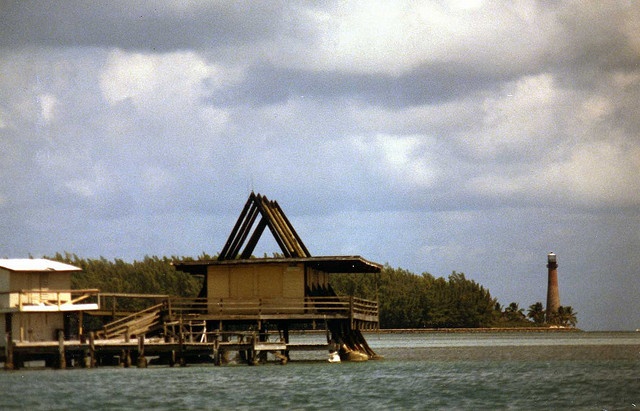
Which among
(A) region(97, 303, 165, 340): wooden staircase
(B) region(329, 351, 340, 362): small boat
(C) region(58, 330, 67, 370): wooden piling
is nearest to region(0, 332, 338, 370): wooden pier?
(C) region(58, 330, 67, 370): wooden piling

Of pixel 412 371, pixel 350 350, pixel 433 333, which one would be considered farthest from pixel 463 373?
pixel 433 333

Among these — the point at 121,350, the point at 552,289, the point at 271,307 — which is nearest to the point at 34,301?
the point at 121,350

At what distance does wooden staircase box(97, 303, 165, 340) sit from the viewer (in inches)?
A: 2164

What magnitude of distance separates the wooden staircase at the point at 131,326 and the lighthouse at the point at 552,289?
4581 inches

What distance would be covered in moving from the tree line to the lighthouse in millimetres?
1774

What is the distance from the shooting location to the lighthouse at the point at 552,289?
166375 millimetres

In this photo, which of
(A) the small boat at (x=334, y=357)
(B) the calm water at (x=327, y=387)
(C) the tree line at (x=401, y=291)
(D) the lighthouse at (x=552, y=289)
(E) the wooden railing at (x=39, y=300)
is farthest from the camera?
(D) the lighthouse at (x=552, y=289)

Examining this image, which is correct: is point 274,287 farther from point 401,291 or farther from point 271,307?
point 401,291

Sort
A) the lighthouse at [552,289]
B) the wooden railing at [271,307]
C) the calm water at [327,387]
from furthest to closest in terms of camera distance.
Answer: the lighthouse at [552,289] < the wooden railing at [271,307] < the calm water at [327,387]

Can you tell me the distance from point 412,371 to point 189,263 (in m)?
12.7

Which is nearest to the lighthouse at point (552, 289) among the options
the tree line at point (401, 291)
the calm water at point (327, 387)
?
the tree line at point (401, 291)

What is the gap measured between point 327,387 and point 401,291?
4388 inches

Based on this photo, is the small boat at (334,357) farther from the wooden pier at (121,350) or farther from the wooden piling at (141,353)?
the wooden piling at (141,353)

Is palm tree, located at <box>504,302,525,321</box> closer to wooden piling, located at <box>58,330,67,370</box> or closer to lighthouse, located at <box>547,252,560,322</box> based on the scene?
lighthouse, located at <box>547,252,560,322</box>
